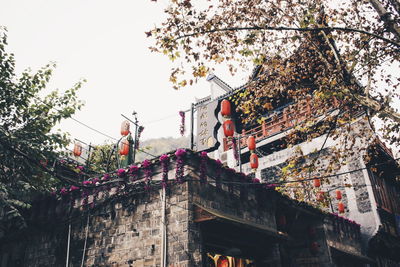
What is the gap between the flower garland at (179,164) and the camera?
9.20 m

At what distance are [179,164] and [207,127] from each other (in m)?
2.89

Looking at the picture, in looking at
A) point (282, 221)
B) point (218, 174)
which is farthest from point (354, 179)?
point (218, 174)

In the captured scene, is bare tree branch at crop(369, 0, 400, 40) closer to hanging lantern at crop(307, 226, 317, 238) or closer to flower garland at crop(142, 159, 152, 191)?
flower garland at crop(142, 159, 152, 191)

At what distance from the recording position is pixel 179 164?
9.37m

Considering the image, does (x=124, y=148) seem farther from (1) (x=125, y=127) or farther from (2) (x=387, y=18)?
(2) (x=387, y=18)

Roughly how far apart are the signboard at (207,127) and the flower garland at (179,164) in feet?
6.13

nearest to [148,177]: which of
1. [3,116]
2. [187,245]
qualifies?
[187,245]

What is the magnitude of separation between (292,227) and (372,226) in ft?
14.0

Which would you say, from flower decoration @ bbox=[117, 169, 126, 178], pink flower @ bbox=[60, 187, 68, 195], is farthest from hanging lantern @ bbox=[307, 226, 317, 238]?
pink flower @ bbox=[60, 187, 68, 195]

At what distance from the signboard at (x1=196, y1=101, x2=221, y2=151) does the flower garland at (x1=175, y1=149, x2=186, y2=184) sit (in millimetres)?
1869

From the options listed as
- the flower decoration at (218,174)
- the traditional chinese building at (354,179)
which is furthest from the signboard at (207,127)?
the flower decoration at (218,174)

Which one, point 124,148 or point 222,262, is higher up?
→ point 124,148

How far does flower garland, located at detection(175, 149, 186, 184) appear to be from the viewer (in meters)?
9.20

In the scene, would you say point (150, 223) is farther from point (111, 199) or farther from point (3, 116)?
point (3, 116)
